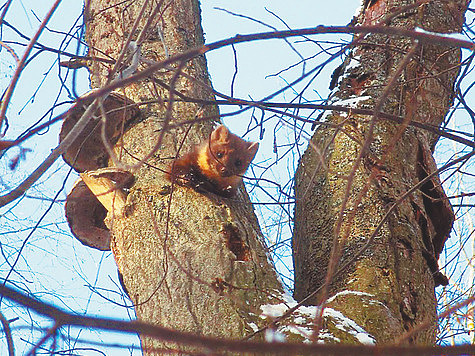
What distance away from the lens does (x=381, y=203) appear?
330cm

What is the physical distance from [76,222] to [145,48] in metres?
1.17

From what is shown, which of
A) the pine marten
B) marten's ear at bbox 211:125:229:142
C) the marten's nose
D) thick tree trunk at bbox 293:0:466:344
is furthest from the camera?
marten's ear at bbox 211:125:229:142

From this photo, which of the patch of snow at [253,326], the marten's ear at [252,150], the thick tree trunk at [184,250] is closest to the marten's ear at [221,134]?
the marten's ear at [252,150]

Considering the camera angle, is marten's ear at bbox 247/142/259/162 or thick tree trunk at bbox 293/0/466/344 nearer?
thick tree trunk at bbox 293/0/466/344

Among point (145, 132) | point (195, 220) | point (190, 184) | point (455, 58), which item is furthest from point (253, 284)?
point (455, 58)

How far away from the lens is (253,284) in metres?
2.91

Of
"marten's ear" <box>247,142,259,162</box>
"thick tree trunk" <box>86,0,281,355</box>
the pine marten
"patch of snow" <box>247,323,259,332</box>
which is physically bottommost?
"patch of snow" <box>247,323,259,332</box>

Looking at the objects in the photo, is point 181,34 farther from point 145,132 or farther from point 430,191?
point 430,191

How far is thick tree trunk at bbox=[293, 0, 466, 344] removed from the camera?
294 cm

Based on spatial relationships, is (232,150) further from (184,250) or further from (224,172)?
(184,250)

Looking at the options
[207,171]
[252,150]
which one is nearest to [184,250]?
[207,171]

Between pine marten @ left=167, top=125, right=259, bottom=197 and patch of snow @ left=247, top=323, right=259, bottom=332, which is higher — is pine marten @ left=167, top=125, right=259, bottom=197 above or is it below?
above

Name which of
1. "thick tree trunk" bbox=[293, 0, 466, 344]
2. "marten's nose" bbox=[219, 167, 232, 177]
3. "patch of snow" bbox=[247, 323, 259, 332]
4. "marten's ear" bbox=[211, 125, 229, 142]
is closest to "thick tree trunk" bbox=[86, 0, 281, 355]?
"patch of snow" bbox=[247, 323, 259, 332]

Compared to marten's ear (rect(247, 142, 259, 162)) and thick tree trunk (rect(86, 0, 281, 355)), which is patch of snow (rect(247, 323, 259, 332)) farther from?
marten's ear (rect(247, 142, 259, 162))
